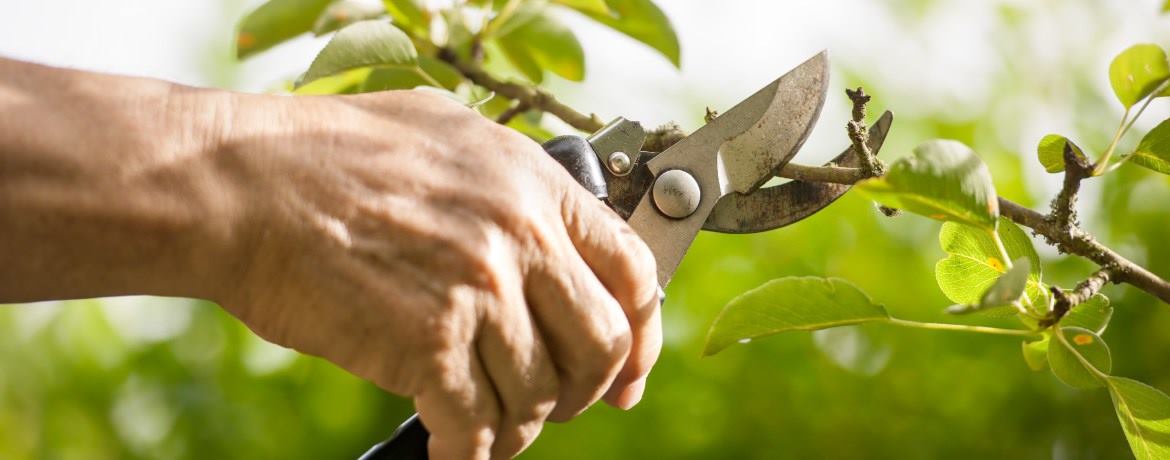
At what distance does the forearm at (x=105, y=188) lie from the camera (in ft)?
1.51

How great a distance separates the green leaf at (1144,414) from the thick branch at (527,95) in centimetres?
36

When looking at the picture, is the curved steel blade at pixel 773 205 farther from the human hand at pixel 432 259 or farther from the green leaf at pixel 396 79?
the green leaf at pixel 396 79

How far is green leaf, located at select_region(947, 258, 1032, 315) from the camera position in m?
0.44

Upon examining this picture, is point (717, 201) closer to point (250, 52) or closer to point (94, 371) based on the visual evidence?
point (250, 52)

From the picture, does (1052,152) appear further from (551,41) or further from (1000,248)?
(551,41)

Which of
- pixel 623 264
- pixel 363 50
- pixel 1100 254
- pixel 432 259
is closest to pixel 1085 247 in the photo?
pixel 1100 254

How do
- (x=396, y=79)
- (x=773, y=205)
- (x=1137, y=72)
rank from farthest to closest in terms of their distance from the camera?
(x=396, y=79)
(x=773, y=205)
(x=1137, y=72)

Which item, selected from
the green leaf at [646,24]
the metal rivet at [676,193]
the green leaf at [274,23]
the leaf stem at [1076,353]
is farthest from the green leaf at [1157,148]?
the green leaf at [274,23]

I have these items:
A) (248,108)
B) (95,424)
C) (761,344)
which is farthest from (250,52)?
(95,424)

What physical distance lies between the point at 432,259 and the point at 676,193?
7.6 inches

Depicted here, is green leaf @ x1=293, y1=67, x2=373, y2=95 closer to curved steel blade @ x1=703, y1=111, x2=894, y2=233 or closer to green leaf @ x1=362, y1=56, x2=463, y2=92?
green leaf @ x1=362, y1=56, x2=463, y2=92

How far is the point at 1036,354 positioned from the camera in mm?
584

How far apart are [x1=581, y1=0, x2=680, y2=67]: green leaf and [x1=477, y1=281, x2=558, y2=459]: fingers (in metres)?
0.36

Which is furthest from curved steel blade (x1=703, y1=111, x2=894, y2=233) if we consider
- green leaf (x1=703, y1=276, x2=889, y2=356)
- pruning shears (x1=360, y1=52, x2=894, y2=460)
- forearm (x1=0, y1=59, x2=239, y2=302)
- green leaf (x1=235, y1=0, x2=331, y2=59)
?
green leaf (x1=235, y1=0, x2=331, y2=59)
